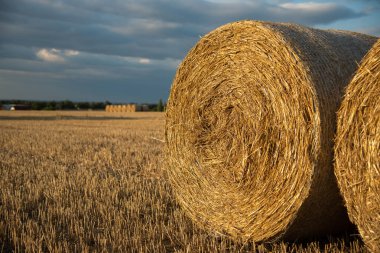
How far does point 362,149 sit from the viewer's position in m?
3.52

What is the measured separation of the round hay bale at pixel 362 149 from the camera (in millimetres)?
3443

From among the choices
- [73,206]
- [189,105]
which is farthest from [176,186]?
[73,206]

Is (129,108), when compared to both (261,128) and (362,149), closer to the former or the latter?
(261,128)

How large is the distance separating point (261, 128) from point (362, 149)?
96 cm

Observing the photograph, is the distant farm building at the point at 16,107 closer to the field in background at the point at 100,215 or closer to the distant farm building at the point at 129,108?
the distant farm building at the point at 129,108

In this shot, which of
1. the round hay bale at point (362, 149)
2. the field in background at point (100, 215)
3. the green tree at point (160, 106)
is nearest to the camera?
the round hay bale at point (362, 149)

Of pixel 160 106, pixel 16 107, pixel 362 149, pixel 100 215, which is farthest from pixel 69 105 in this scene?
pixel 362 149

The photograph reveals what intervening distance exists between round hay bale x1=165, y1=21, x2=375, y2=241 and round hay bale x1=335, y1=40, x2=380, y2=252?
127 millimetres

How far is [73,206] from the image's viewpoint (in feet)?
17.7

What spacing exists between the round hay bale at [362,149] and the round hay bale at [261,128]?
0.13 m

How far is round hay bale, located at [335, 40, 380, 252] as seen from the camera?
3443 millimetres

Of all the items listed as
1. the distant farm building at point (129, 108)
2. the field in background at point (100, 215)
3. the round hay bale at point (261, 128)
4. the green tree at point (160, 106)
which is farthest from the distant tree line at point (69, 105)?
the round hay bale at point (261, 128)

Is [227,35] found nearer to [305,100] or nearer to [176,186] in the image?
[305,100]

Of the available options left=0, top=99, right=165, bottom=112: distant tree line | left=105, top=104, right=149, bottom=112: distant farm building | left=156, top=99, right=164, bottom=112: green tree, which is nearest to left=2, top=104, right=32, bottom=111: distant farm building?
left=0, top=99, right=165, bottom=112: distant tree line
